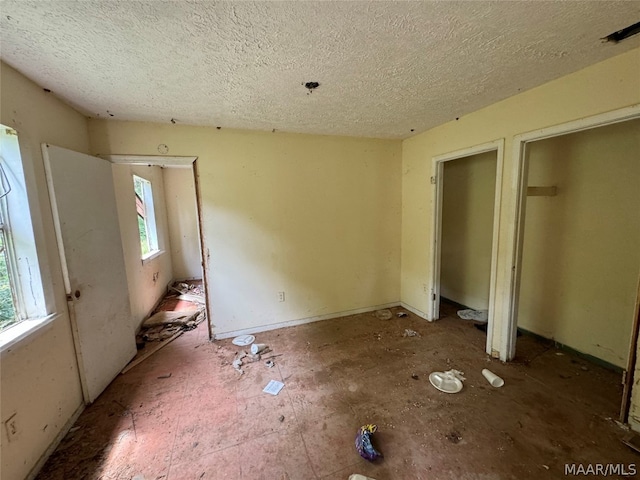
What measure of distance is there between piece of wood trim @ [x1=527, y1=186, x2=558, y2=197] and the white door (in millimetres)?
3708

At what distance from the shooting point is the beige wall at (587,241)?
2049 mm

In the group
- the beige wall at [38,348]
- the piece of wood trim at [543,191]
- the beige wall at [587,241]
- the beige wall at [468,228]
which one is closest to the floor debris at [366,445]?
the beige wall at [38,348]

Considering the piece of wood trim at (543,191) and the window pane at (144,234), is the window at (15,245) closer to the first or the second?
the window pane at (144,234)

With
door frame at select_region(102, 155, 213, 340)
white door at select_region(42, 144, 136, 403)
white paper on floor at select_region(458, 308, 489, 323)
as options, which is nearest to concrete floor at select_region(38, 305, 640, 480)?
white door at select_region(42, 144, 136, 403)

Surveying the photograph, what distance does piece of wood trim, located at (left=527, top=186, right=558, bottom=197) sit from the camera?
2301 mm

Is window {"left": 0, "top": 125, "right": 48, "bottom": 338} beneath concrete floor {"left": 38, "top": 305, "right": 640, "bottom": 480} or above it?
above

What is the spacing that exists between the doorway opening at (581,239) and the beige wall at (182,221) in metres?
5.19

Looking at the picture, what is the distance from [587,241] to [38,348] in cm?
419

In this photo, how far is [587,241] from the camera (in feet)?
7.47

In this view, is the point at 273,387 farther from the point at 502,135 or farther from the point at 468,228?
Result: the point at 468,228

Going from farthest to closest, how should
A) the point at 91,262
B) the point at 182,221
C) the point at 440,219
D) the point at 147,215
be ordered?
the point at 182,221
the point at 147,215
the point at 440,219
the point at 91,262

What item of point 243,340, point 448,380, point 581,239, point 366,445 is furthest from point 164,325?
point 581,239

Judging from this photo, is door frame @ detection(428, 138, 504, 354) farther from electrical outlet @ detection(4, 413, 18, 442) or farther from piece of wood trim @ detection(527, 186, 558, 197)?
electrical outlet @ detection(4, 413, 18, 442)

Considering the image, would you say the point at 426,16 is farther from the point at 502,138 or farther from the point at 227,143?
the point at 227,143
